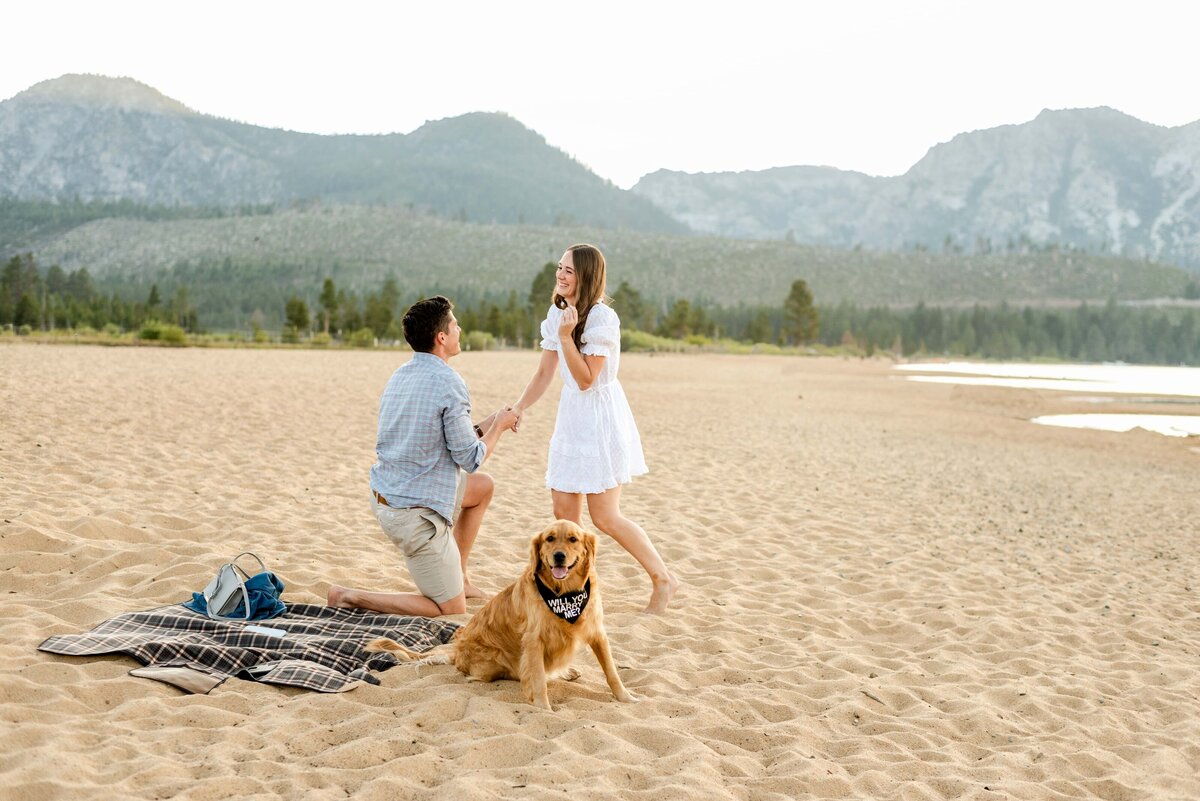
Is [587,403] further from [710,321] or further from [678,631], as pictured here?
[710,321]

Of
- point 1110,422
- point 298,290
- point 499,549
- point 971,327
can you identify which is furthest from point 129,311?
point 971,327

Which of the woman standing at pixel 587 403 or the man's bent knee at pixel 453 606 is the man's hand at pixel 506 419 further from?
the man's bent knee at pixel 453 606

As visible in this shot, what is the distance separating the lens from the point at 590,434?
5906mm

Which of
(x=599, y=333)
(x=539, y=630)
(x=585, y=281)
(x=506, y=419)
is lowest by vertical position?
(x=539, y=630)

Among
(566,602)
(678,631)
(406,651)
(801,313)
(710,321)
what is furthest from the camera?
(710,321)

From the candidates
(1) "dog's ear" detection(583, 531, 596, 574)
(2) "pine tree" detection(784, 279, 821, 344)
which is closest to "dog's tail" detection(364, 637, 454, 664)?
(1) "dog's ear" detection(583, 531, 596, 574)

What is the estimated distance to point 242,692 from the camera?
4344 millimetres

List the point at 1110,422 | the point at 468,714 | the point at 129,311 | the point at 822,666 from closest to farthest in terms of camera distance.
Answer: the point at 468,714
the point at 822,666
the point at 1110,422
the point at 129,311

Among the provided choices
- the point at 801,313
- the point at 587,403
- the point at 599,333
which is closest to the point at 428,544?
the point at 587,403

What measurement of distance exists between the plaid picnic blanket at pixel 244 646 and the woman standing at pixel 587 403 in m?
1.21

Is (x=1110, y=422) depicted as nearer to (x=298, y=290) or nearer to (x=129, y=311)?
(x=129, y=311)

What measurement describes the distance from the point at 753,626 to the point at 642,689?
5.21ft

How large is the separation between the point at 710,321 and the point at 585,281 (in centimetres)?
9157

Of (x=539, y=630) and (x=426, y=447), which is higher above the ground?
(x=426, y=447)
